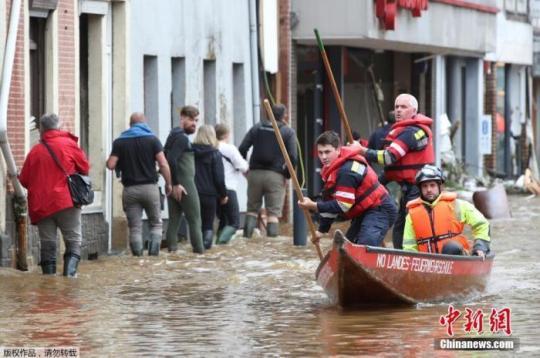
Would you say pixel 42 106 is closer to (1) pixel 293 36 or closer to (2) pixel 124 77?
(2) pixel 124 77

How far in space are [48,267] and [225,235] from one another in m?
5.58

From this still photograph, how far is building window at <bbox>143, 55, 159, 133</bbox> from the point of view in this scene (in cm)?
2667

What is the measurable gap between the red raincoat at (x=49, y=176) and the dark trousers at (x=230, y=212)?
5767mm

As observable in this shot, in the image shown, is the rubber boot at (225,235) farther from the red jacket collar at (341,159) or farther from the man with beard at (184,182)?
the red jacket collar at (341,159)

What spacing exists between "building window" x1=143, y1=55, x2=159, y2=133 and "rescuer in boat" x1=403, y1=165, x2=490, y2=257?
999 cm

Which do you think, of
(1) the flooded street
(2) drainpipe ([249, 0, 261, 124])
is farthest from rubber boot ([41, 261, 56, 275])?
(2) drainpipe ([249, 0, 261, 124])

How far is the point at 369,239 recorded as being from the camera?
16.9m

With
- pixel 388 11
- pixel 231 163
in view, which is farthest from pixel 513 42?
pixel 231 163

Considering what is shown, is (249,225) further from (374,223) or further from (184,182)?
(374,223)

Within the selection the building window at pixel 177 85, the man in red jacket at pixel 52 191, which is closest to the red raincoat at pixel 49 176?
the man in red jacket at pixel 52 191

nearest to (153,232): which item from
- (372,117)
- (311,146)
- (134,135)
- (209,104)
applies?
(134,135)

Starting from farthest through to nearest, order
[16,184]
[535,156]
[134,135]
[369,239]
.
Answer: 1. [535,156]
2. [134,135]
3. [16,184]
4. [369,239]

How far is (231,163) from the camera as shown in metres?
26.2

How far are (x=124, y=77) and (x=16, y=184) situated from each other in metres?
4.64
